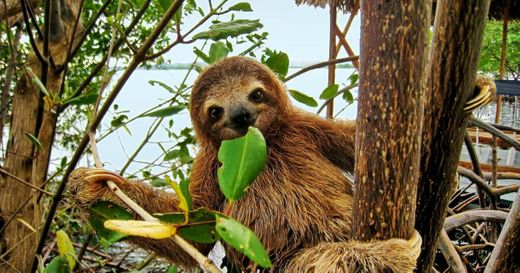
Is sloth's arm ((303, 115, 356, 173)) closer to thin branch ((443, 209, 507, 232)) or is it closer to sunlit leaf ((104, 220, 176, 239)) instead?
thin branch ((443, 209, 507, 232))

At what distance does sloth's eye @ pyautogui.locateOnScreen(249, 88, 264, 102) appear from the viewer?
1253 millimetres

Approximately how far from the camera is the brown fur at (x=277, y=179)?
1151mm

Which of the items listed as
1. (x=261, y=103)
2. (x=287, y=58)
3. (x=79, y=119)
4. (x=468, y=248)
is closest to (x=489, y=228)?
(x=468, y=248)

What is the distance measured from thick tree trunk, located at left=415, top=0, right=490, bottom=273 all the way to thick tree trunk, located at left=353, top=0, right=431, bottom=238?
3.9 inches

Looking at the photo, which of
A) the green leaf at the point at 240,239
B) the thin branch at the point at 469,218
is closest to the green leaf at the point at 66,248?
the green leaf at the point at 240,239

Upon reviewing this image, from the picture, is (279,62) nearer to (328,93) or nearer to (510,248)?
(328,93)

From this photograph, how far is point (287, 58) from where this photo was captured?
149cm

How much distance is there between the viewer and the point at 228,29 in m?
1.12

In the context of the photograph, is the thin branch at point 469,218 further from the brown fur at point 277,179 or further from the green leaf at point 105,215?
the green leaf at point 105,215

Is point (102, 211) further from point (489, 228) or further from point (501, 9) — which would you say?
point (501, 9)

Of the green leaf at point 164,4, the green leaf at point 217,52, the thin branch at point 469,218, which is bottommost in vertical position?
the thin branch at point 469,218

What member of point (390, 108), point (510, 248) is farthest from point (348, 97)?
point (390, 108)

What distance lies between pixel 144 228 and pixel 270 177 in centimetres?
64

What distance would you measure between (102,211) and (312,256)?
0.41 metres
